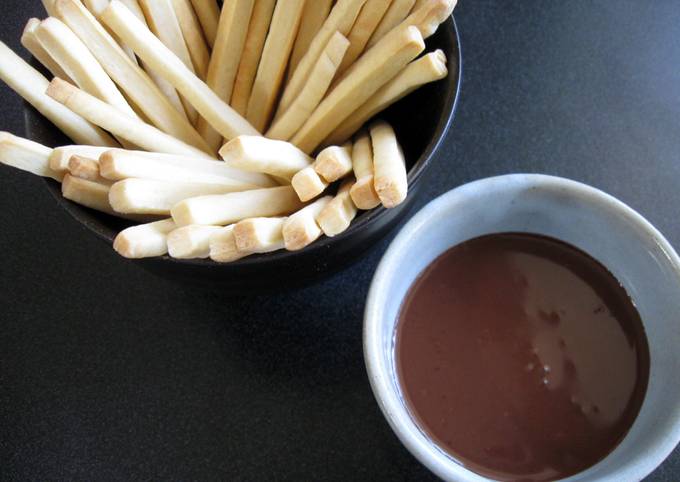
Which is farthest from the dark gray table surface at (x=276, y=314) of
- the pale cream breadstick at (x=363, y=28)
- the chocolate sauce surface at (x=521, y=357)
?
the pale cream breadstick at (x=363, y=28)

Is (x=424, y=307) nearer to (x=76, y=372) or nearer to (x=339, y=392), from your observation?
(x=339, y=392)

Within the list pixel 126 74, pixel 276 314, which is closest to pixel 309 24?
pixel 126 74

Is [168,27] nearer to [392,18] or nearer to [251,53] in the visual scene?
[251,53]

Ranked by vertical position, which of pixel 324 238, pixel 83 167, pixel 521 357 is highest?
pixel 83 167

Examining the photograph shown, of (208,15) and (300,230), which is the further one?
(208,15)

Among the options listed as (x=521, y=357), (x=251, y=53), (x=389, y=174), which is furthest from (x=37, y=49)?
(x=521, y=357)

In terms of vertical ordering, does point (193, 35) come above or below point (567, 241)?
above

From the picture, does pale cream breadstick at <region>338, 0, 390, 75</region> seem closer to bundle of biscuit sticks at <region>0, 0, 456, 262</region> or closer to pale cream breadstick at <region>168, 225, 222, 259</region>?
bundle of biscuit sticks at <region>0, 0, 456, 262</region>
